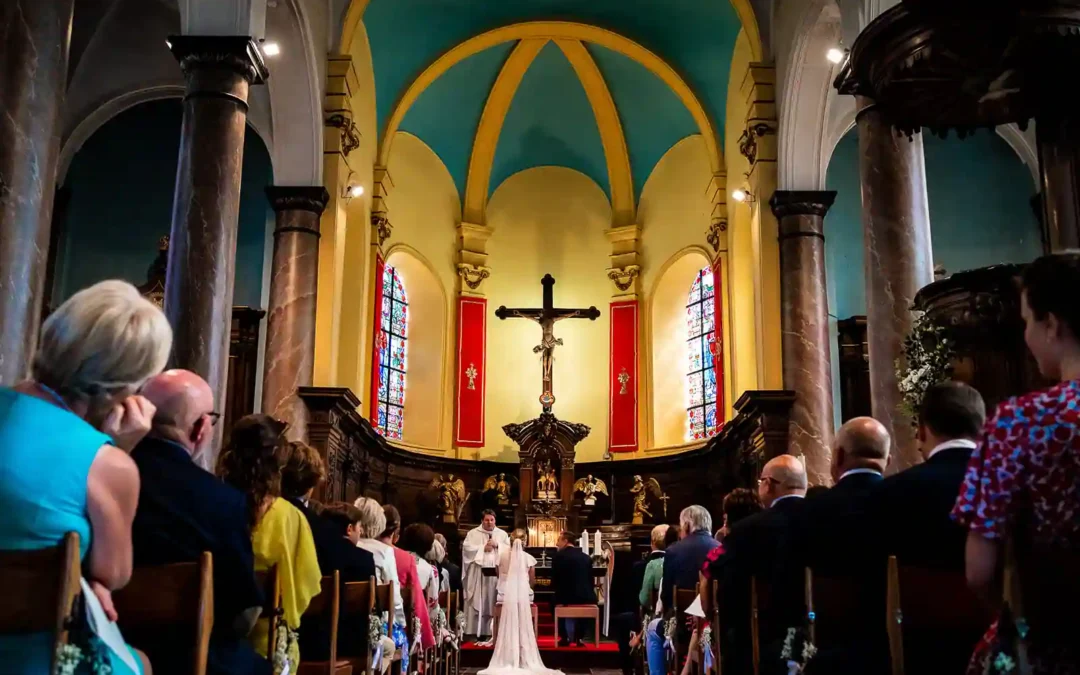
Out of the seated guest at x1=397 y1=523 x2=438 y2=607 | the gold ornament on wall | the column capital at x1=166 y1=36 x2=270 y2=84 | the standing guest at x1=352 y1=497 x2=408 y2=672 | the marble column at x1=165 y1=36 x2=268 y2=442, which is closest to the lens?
the standing guest at x1=352 y1=497 x2=408 y2=672

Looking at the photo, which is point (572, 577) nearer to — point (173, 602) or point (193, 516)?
point (193, 516)

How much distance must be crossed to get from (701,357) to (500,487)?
4218 mm

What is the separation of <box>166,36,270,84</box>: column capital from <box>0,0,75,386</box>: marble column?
321 centimetres

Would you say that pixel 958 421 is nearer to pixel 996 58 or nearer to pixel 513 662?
pixel 996 58

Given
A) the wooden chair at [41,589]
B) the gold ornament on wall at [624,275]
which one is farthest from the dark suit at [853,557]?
the gold ornament on wall at [624,275]

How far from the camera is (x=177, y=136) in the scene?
1574 centimetres

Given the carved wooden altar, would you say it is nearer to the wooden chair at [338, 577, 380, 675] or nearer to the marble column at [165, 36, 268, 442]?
the marble column at [165, 36, 268, 442]

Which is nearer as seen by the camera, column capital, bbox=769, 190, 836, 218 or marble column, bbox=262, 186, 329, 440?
marble column, bbox=262, 186, 329, 440

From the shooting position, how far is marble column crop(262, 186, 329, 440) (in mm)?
12523

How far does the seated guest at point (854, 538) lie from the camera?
3418 millimetres

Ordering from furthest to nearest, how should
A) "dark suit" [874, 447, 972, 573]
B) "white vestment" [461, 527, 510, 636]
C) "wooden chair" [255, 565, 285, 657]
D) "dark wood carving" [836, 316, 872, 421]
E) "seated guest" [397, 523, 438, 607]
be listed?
"dark wood carving" [836, 316, 872, 421]
"white vestment" [461, 527, 510, 636]
"seated guest" [397, 523, 438, 607]
"wooden chair" [255, 565, 285, 657]
"dark suit" [874, 447, 972, 573]

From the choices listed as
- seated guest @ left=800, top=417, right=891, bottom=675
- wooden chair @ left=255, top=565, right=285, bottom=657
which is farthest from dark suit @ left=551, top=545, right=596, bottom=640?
wooden chair @ left=255, top=565, right=285, bottom=657

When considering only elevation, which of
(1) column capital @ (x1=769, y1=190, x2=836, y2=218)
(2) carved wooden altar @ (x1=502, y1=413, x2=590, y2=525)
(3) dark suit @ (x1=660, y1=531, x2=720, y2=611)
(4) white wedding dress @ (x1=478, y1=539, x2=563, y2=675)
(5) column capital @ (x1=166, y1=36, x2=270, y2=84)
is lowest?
(4) white wedding dress @ (x1=478, y1=539, x2=563, y2=675)

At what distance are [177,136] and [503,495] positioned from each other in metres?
7.79
